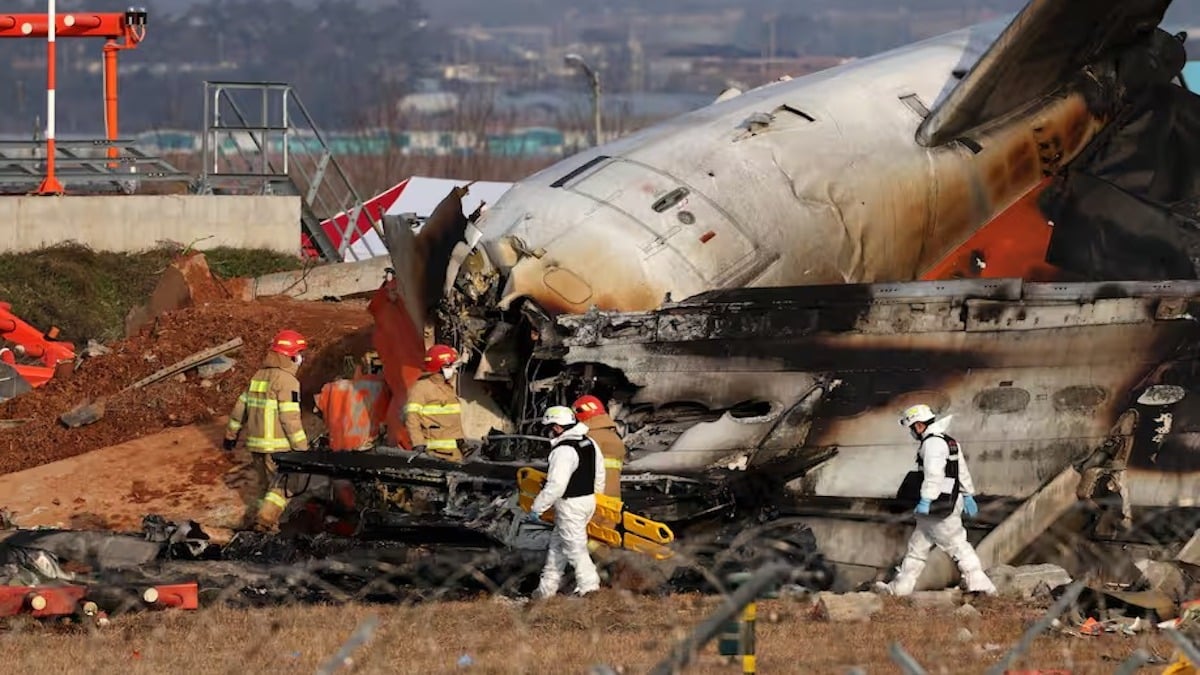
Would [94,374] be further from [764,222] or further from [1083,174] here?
[1083,174]

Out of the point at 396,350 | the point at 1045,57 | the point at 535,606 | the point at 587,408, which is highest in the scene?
the point at 1045,57

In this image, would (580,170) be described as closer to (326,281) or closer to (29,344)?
(326,281)

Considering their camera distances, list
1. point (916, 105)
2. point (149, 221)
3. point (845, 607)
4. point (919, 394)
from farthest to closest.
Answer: point (149, 221) → point (916, 105) → point (919, 394) → point (845, 607)

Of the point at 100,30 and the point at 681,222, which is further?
the point at 100,30

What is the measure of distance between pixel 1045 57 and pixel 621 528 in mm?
7733

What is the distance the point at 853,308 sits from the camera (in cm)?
1623

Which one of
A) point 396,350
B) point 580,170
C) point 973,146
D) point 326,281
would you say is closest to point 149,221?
point 326,281

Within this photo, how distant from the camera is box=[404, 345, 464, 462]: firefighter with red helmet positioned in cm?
1705

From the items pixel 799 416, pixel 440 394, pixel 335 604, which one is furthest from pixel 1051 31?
pixel 335 604

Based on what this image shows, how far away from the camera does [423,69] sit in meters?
149

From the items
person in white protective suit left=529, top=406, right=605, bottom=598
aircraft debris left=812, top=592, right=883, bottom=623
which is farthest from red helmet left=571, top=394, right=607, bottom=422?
aircraft debris left=812, top=592, right=883, bottom=623

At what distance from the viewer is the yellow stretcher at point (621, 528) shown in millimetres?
14523

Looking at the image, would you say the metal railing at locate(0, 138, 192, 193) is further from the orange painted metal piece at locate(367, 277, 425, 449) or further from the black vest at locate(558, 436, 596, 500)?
the black vest at locate(558, 436, 596, 500)

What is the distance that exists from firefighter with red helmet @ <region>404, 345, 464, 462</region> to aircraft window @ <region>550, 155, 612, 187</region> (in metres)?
2.24
